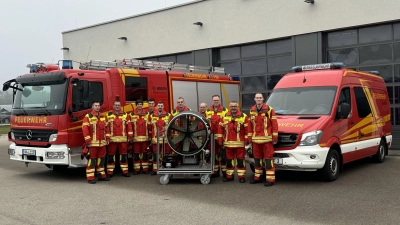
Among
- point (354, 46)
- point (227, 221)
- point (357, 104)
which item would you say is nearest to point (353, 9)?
point (354, 46)

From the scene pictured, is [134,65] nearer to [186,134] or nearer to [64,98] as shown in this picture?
[64,98]

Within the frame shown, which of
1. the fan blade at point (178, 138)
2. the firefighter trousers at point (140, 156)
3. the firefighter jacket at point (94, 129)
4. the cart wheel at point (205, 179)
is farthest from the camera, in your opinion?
the firefighter trousers at point (140, 156)

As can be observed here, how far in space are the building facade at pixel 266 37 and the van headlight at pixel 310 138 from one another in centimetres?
761

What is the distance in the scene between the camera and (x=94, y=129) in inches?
365

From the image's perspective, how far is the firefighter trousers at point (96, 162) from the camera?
30.6 feet

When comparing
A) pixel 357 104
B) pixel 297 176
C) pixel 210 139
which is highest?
pixel 357 104

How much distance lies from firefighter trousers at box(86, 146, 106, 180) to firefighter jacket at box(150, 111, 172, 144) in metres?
1.31

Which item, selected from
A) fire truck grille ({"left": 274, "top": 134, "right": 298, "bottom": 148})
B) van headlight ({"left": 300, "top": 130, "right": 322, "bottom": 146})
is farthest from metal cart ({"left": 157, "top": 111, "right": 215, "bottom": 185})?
van headlight ({"left": 300, "top": 130, "right": 322, "bottom": 146})

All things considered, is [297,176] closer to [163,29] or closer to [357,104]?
[357,104]

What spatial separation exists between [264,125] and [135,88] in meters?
3.94

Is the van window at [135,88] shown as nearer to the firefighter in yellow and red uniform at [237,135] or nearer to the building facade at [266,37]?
the firefighter in yellow and red uniform at [237,135]

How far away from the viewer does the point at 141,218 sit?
6.16 metres

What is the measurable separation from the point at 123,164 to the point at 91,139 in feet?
3.75

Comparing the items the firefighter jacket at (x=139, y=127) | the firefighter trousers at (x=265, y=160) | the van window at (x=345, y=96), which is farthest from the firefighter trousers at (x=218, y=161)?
the van window at (x=345, y=96)
